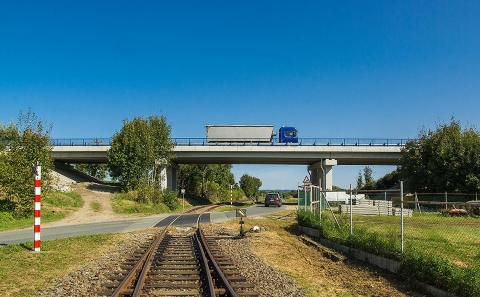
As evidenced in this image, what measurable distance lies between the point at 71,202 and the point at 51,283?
100ft

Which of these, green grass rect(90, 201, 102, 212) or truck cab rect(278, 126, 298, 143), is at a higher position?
truck cab rect(278, 126, 298, 143)

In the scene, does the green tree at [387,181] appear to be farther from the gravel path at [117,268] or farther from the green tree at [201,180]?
the gravel path at [117,268]

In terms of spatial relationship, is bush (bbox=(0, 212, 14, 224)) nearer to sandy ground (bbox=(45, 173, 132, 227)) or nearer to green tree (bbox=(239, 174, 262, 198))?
sandy ground (bbox=(45, 173, 132, 227))

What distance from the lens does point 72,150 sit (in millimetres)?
51281

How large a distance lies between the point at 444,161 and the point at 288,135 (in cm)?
1965

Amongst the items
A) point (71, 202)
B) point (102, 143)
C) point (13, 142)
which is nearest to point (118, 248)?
point (13, 142)

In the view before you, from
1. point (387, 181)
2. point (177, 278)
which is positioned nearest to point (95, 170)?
point (387, 181)

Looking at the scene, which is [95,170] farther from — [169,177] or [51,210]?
[51,210]

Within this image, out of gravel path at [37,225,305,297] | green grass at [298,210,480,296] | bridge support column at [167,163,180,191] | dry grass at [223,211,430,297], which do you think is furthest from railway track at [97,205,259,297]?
bridge support column at [167,163,180,191]

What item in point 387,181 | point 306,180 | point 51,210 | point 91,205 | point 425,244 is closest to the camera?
point 425,244

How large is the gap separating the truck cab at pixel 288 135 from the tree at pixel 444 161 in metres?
13.8

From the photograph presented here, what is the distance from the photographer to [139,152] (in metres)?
43.6

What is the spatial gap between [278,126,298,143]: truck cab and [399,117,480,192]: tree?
45.2 ft

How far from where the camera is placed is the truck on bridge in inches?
2144
